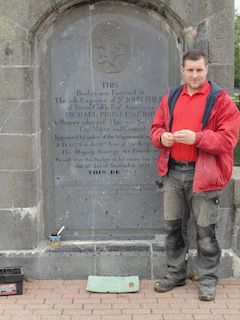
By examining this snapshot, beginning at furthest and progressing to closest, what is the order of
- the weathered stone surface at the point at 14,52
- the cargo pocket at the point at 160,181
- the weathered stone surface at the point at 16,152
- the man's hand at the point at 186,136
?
the weathered stone surface at the point at 16,152
the weathered stone surface at the point at 14,52
the cargo pocket at the point at 160,181
the man's hand at the point at 186,136

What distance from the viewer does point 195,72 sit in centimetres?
443

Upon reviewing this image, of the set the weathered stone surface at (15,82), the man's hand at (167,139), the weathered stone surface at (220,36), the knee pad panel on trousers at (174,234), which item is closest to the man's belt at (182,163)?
the man's hand at (167,139)

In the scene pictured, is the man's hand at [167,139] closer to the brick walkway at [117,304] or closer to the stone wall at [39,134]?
the stone wall at [39,134]

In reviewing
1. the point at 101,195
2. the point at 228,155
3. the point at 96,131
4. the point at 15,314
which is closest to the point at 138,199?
the point at 101,195

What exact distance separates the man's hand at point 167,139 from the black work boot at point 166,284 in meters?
1.21

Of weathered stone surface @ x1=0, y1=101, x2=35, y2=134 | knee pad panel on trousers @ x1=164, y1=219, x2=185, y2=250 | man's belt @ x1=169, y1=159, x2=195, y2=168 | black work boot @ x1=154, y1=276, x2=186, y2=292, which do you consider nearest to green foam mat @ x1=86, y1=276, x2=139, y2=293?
black work boot @ x1=154, y1=276, x2=186, y2=292

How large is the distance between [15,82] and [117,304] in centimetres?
210

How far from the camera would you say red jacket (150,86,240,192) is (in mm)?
4305

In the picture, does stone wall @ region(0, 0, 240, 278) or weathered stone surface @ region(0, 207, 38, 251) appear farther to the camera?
weathered stone surface @ region(0, 207, 38, 251)

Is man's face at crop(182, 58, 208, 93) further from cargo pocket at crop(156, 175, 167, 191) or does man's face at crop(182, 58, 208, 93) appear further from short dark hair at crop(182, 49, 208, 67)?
cargo pocket at crop(156, 175, 167, 191)

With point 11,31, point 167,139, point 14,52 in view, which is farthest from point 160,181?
point 11,31

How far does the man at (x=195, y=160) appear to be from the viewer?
4.39 m

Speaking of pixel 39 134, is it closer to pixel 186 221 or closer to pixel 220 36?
pixel 186 221

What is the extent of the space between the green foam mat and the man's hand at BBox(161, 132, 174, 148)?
1.30 m
